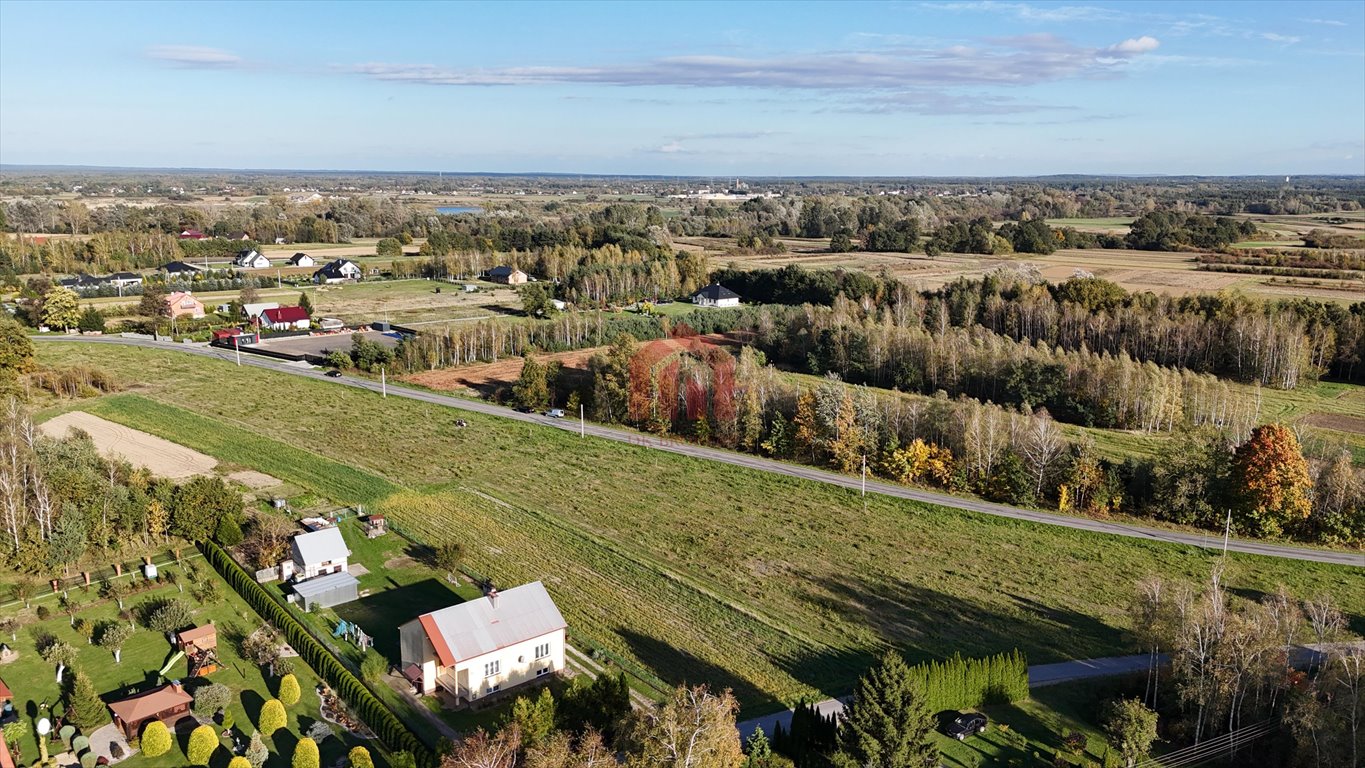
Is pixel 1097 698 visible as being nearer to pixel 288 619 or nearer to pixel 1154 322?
pixel 288 619

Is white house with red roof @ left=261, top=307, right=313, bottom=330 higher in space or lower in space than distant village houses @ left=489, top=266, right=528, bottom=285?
lower

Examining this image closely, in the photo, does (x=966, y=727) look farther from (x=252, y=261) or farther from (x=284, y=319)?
(x=252, y=261)

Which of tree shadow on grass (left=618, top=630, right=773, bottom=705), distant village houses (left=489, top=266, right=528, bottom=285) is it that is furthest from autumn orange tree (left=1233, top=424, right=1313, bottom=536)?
distant village houses (left=489, top=266, right=528, bottom=285)

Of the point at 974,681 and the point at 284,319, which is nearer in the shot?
the point at 974,681

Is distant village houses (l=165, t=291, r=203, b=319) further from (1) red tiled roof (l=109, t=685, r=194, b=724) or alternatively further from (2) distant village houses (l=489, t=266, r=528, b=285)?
(1) red tiled roof (l=109, t=685, r=194, b=724)

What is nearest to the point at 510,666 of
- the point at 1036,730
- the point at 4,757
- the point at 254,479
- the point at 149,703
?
the point at 149,703

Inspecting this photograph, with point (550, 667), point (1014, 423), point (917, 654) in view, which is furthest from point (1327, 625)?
point (550, 667)

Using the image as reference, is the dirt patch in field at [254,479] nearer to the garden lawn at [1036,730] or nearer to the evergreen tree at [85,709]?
the evergreen tree at [85,709]
